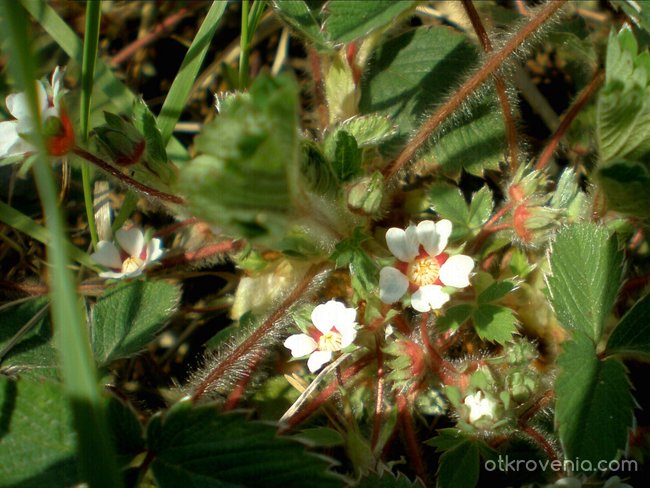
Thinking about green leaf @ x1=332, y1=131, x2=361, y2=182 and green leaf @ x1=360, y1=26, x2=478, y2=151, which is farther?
green leaf @ x1=360, y1=26, x2=478, y2=151

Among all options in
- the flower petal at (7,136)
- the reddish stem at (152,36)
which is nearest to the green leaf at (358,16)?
the flower petal at (7,136)

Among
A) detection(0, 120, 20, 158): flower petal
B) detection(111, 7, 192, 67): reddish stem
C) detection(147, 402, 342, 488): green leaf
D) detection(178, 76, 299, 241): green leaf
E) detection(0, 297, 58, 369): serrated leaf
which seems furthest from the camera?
detection(111, 7, 192, 67): reddish stem

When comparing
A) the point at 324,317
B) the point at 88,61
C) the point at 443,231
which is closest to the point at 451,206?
the point at 443,231

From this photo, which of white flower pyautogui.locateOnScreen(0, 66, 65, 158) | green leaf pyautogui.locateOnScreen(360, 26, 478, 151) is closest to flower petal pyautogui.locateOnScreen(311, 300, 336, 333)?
green leaf pyautogui.locateOnScreen(360, 26, 478, 151)

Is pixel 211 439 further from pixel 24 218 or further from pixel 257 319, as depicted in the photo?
→ pixel 24 218

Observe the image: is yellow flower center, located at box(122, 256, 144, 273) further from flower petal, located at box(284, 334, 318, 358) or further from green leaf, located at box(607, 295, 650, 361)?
green leaf, located at box(607, 295, 650, 361)

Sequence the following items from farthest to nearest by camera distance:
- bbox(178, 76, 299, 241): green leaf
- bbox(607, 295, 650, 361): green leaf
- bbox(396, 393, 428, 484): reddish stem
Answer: bbox(396, 393, 428, 484): reddish stem, bbox(607, 295, 650, 361): green leaf, bbox(178, 76, 299, 241): green leaf

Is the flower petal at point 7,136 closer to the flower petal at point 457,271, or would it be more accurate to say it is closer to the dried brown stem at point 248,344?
the dried brown stem at point 248,344
